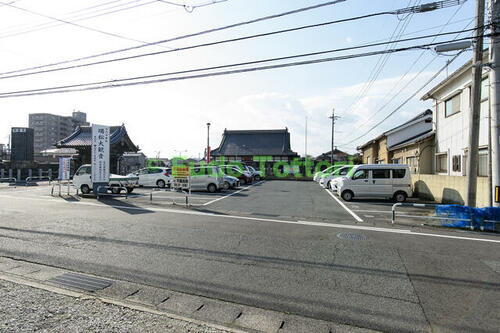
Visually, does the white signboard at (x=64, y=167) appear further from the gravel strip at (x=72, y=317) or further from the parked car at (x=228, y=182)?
the gravel strip at (x=72, y=317)

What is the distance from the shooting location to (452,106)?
13.8 metres

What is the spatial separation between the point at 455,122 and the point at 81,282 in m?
16.4

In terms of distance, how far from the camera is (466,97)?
12.3 m

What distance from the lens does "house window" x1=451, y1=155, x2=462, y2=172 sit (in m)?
12.8

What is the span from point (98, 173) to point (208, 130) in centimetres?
1829

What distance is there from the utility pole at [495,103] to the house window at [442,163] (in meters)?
7.05

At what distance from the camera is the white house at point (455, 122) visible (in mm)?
10828

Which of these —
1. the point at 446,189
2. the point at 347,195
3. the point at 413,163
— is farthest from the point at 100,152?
the point at 413,163

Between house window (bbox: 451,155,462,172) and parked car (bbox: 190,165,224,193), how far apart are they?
12779 millimetres

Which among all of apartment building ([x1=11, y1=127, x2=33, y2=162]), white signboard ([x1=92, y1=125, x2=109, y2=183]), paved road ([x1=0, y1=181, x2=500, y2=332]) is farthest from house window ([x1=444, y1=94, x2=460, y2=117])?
apartment building ([x1=11, y1=127, x2=33, y2=162])

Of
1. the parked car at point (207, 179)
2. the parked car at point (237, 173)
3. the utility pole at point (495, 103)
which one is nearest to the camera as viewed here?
the utility pole at point (495, 103)

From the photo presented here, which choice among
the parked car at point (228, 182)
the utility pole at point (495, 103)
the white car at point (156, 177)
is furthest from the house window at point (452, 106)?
the white car at point (156, 177)

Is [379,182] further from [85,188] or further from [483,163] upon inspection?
[85,188]

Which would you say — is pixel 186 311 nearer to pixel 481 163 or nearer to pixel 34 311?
pixel 34 311
